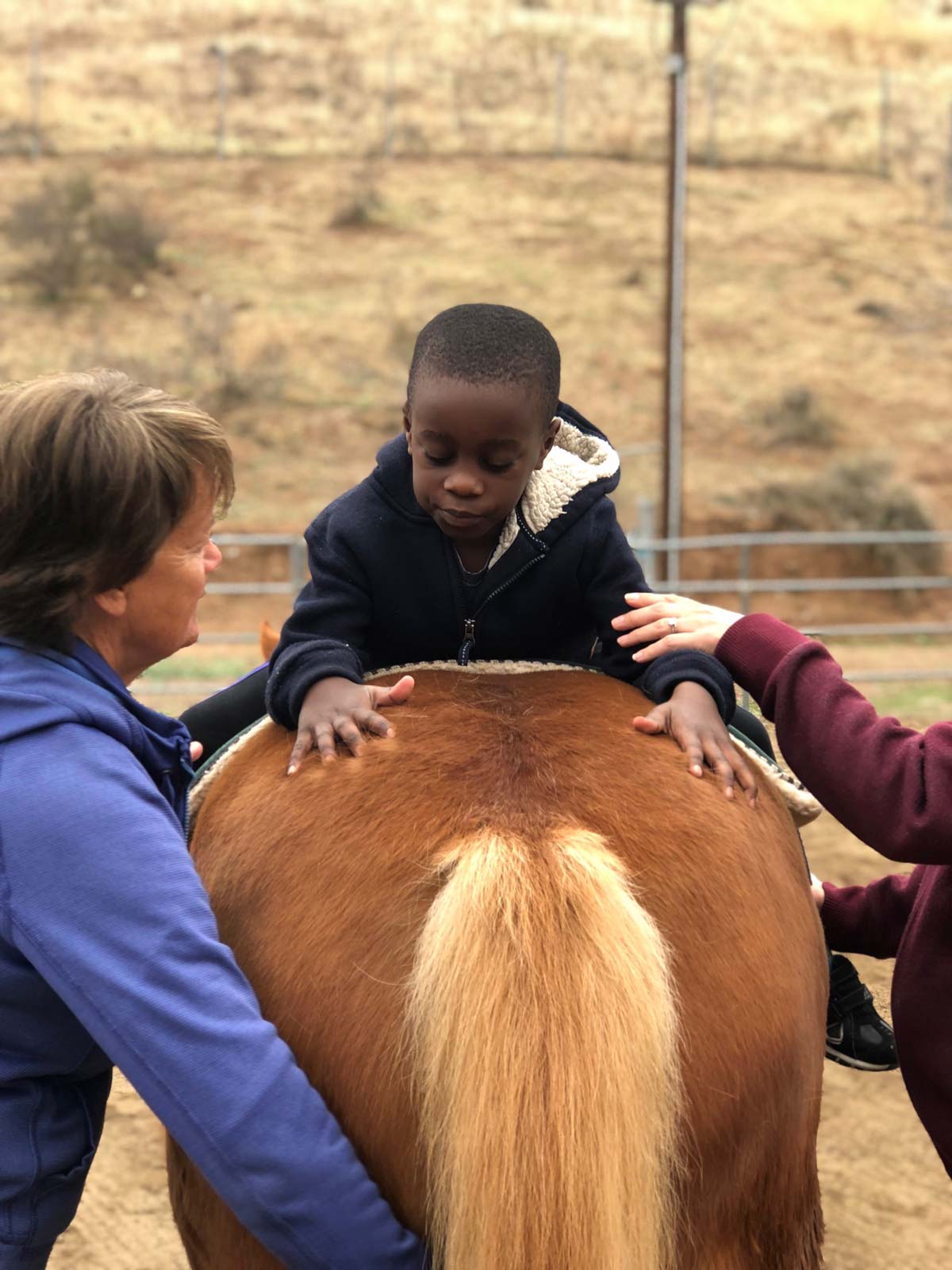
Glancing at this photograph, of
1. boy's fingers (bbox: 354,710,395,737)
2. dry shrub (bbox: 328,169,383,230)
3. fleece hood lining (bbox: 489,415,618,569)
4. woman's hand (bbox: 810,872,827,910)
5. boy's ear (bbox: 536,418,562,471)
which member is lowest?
woman's hand (bbox: 810,872,827,910)

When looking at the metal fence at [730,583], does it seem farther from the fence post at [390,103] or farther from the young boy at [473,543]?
the fence post at [390,103]

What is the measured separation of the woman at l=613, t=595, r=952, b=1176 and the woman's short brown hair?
77 cm

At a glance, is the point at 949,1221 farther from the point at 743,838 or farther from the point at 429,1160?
the point at 429,1160

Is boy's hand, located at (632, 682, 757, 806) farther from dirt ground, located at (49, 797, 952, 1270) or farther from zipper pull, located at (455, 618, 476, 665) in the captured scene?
dirt ground, located at (49, 797, 952, 1270)

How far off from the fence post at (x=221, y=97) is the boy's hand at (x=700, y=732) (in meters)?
Answer: 27.9

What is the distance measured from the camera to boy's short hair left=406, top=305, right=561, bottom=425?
7.02 ft

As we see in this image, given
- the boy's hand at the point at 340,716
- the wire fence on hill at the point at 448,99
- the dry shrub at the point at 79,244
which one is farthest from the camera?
the wire fence on hill at the point at 448,99

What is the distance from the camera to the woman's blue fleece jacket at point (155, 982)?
139cm

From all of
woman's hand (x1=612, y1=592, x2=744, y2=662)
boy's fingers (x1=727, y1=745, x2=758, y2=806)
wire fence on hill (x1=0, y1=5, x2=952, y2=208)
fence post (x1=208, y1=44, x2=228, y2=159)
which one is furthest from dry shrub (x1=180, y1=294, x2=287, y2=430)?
boy's fingers (x1=727, y1=745, x2=758, y2=806)

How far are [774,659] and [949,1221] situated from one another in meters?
2.54

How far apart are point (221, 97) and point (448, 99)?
5856mm

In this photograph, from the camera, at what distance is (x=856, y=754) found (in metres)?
1.79

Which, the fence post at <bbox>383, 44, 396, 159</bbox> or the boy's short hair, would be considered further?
the fence post at <bbox>383, 44, 396, 159</bbox>

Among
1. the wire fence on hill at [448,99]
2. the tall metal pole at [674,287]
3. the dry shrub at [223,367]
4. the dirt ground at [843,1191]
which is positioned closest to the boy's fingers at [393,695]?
the dirt ground at [843,1191]
